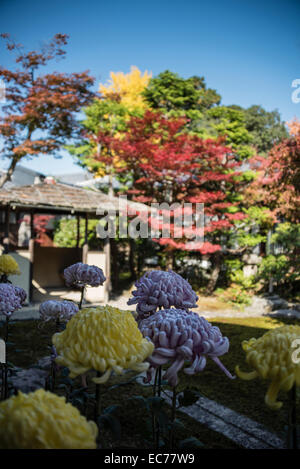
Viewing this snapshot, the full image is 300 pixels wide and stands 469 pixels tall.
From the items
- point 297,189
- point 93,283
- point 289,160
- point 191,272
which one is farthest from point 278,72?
point 191,272

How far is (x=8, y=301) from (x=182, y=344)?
2.67ft

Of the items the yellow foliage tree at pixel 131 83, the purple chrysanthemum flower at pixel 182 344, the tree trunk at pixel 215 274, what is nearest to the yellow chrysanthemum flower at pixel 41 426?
the purple chrysanthemum flower at pixel 182 344

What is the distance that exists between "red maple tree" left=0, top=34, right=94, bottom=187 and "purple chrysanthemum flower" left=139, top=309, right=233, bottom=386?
27.9ft

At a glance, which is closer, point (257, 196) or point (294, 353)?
point (294, 353)

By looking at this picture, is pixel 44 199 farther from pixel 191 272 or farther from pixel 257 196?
pixel 257 196

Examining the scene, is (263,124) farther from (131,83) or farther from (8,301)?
(8,301)

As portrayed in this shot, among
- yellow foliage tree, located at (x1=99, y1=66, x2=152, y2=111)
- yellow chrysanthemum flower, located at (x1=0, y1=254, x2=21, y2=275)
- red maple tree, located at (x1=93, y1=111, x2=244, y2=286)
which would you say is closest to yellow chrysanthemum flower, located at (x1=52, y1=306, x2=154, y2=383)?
yellow chrysanthemum flower, located at (x1=0, y1=254, x2=21, y2=275)

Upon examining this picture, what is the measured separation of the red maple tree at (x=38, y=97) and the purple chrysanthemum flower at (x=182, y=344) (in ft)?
27.9

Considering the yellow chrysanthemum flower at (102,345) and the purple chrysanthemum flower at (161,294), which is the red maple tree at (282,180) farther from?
the yellow chrysanthemum flower at (102,345)

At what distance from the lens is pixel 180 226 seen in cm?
855

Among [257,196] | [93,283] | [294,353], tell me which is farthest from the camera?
[257,196]

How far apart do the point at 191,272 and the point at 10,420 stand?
10.1 meters

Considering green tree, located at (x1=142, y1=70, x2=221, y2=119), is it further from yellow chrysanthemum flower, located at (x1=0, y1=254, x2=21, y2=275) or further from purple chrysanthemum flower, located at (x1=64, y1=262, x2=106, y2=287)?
purple chrysanthemum flower, located at (x1=64, y1=262, x2=106, y2=287)

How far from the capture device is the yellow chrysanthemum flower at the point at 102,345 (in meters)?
0.64
